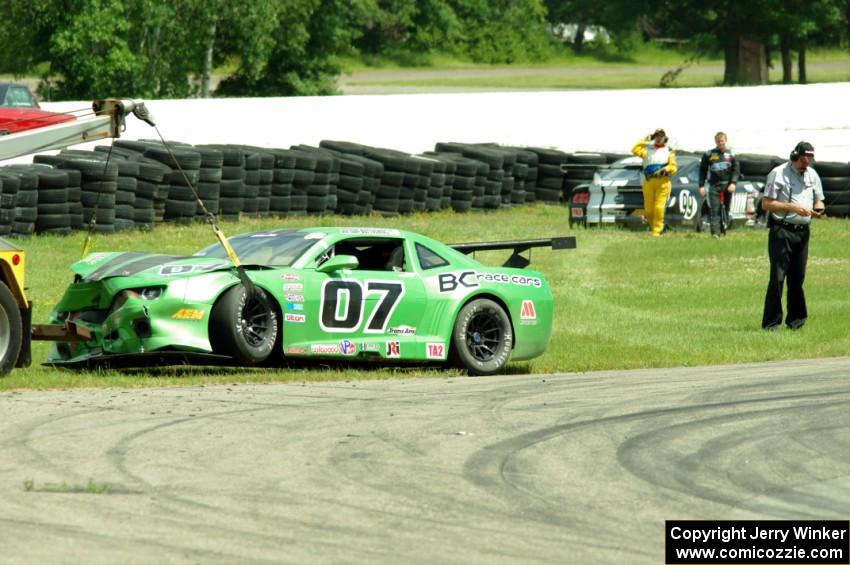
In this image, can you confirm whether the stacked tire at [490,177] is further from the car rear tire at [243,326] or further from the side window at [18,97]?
the car rear tire at [243,326]

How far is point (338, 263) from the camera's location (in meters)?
12.4

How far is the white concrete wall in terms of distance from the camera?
3306 centimetres

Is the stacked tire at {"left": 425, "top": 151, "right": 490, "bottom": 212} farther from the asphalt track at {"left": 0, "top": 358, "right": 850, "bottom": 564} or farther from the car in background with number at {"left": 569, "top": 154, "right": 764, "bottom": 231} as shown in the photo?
the asphalt track at {"left": 0, "top": 358, "right": 850, "bottom": 564}

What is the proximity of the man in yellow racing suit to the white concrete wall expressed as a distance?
7966mm

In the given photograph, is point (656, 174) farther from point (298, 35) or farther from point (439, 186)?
point (298, 35)

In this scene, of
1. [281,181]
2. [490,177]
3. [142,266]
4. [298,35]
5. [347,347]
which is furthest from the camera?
[298,35]

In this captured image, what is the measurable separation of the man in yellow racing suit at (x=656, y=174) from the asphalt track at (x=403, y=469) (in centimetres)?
1354

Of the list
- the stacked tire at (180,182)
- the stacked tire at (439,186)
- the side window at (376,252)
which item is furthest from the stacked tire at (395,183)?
the side window at (376,252)

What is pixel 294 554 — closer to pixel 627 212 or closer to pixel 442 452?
pixel 442 452

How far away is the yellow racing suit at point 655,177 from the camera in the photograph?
25.2 metres

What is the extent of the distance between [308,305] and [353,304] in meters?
0.44

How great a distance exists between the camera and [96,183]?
872 inches

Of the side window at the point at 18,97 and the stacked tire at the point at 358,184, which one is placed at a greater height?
the side window at the point at 18,97

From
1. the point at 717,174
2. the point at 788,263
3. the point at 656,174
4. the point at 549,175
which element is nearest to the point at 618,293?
the point at 788,263
